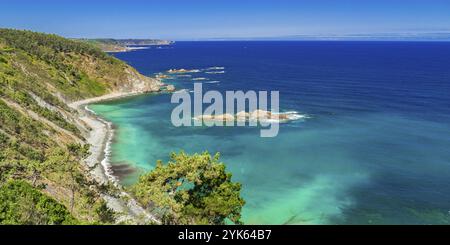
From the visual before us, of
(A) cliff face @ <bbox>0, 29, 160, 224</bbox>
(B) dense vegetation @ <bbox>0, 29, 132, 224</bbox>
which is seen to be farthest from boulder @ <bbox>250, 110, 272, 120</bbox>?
(B) dense vegetation @ <bbox>0, 29, 132, 224</bbox>

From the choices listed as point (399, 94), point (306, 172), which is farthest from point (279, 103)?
point (306, 172)

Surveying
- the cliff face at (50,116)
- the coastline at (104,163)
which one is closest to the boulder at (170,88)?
the cliff face at (50,116)

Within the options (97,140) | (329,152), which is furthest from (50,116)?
(329,152)

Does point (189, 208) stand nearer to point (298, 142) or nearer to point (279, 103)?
point (298, 142)

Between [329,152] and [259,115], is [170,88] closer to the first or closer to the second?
[259,115]
